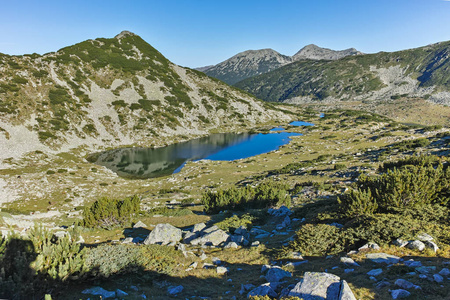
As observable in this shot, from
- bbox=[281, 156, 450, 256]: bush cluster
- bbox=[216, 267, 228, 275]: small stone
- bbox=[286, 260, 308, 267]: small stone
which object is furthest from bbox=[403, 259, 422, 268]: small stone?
bbox=[216, 267, 228, 275]: small stone

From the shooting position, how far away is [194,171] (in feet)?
184

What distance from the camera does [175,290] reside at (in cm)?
887

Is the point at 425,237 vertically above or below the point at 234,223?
above

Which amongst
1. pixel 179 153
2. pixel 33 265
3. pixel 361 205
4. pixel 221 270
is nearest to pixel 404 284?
pixel 221 270

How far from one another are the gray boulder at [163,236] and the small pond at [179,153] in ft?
143

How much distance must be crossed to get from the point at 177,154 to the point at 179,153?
1295mm

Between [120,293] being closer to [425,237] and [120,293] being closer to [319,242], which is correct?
[319,242]

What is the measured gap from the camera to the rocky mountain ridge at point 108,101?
74938 mm

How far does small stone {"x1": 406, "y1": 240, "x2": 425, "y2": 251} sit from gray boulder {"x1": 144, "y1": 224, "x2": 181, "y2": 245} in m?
11.7

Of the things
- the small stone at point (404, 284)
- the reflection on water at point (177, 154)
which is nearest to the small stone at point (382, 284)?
the small stone at point (404, 284)

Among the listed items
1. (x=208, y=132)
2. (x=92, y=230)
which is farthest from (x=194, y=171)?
(x=208, y=132)

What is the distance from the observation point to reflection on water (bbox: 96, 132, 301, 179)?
6203 centimetres

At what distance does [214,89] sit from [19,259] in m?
139

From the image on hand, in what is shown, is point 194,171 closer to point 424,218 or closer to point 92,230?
point 92,230
